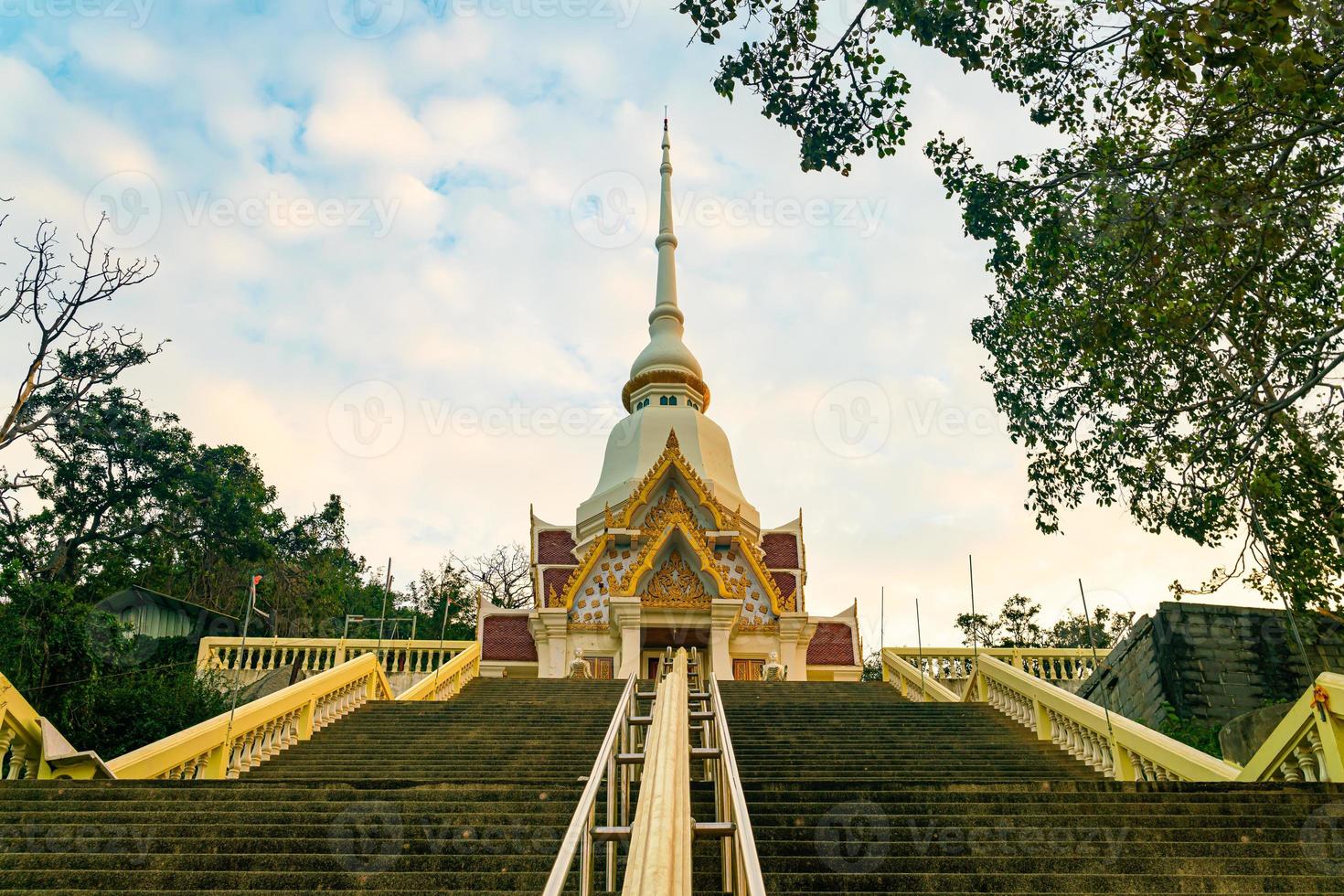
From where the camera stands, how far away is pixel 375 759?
9578 millimetres

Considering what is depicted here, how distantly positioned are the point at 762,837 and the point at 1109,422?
25.3 feet

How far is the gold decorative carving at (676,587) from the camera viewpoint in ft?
66.4

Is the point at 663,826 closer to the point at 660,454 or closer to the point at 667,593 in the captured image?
the point at 667,593

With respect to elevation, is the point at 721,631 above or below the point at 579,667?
above

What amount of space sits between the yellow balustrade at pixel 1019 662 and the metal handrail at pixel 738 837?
11.4 meters

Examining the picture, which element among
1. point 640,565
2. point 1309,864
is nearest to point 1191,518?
point 1309,864

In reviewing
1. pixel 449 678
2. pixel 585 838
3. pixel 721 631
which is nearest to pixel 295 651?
pixel 449 678

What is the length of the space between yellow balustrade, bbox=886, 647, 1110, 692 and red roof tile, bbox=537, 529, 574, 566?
28.4 ft

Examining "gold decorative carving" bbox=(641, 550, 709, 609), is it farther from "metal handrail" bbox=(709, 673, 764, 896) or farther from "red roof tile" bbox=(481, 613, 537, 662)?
"metal handrail" bbox=(709, 673, 764, 896)

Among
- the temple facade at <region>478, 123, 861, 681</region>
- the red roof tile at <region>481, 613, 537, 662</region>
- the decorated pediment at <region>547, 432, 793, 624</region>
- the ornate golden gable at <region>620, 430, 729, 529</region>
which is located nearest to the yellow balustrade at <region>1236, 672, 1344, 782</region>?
the temple facade at <region>478, 123, 861, 681</region>

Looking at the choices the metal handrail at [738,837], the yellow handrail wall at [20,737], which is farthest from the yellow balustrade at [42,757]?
the metal handrail at [738,837]

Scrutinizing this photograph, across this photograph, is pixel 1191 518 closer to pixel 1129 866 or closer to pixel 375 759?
pixel 1129 866

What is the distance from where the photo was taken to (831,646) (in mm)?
22609

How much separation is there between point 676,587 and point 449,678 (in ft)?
20.4
